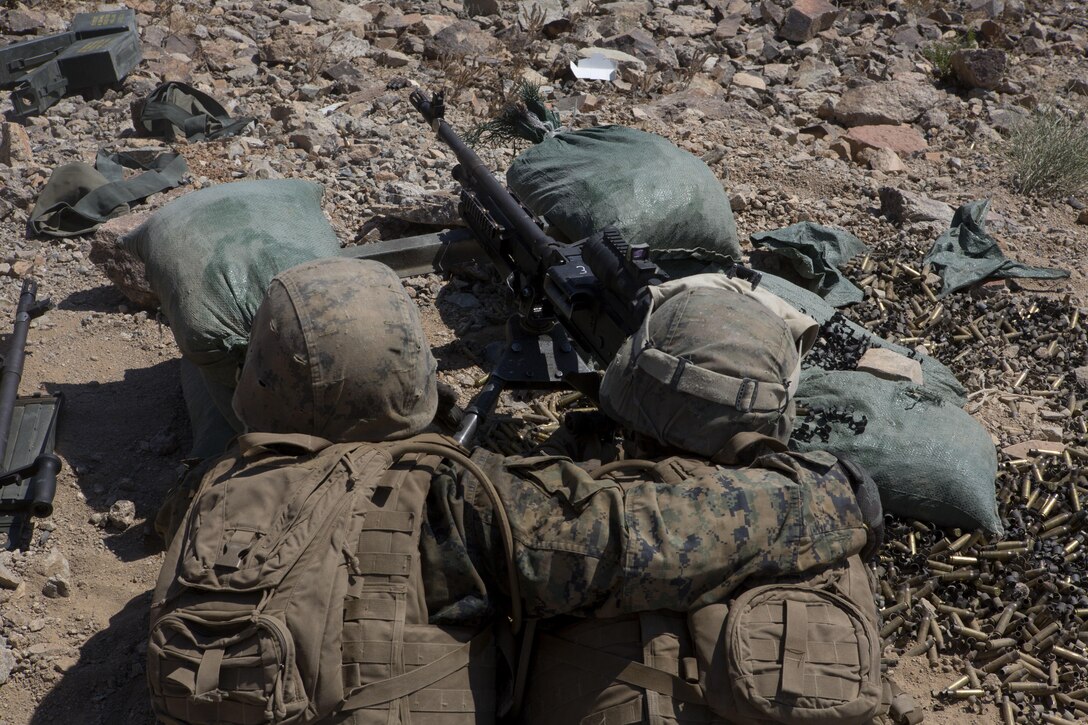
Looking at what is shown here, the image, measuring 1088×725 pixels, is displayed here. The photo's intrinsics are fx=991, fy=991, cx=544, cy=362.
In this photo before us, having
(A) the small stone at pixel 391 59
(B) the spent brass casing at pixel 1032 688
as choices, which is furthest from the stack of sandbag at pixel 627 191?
(A) the small stone at pixel 391 59

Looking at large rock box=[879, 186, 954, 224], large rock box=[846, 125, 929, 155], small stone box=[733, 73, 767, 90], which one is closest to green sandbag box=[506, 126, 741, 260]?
large rock box=[879, 186, 954, 224]

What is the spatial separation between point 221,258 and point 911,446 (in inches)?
117

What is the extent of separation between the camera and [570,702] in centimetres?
266

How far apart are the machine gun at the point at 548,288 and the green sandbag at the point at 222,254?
0.80 m

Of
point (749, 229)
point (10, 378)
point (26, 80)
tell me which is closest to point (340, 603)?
point (10, 378)

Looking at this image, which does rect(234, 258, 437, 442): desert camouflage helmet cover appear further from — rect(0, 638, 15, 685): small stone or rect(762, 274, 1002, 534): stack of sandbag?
rect(762, 274, 1002, 534): stack of sandbag

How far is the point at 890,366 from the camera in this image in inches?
173

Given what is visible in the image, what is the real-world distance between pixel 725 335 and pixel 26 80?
5.65 m

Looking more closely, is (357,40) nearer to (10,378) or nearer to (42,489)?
(10,378)

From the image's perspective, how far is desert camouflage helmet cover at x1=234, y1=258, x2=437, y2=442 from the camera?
2850mm

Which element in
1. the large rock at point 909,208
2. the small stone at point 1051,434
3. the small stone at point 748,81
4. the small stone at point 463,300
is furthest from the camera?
the small stone at point 748,81

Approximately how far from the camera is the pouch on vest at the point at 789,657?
2438 millimetres

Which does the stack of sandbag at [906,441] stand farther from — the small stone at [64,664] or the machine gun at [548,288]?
the small stone at [64,664]

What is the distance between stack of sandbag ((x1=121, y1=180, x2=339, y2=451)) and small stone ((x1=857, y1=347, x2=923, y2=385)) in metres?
2.49
